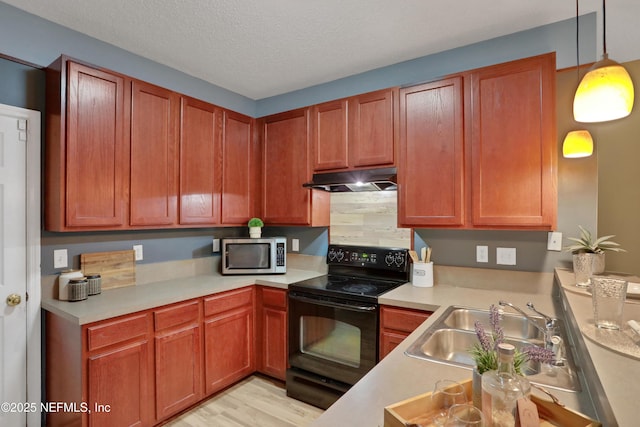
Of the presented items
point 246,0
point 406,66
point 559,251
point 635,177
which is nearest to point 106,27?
point 246,0

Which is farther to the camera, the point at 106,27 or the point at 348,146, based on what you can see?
the point at 348,146

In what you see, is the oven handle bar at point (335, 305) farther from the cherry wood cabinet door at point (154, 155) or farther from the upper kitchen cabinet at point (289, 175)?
the cherry wood cabinet door at point (154, 155)

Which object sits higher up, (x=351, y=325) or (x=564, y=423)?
(x=564, y=423)

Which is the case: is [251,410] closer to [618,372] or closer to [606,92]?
[618,372]

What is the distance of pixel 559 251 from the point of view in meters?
2.14

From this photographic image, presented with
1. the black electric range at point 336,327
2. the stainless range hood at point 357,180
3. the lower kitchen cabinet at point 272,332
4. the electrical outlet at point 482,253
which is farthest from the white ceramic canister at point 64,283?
the electrical outlet at point 482,253

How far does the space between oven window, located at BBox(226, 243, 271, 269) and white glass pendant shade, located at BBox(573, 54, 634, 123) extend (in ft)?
7.73

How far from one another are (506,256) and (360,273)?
3.70 feet

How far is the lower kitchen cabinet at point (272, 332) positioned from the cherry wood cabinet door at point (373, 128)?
126 centimetres

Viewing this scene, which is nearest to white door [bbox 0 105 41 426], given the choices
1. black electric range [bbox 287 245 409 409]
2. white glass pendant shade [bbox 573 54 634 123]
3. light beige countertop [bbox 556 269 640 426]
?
black electric range [bbox 287 245 409 409]

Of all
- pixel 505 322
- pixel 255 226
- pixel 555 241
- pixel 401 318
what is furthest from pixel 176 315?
pixel 555 241

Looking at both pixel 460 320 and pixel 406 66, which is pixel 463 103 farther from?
pixel 460 320

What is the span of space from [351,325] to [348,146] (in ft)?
4.49

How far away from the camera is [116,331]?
75.3 inches
